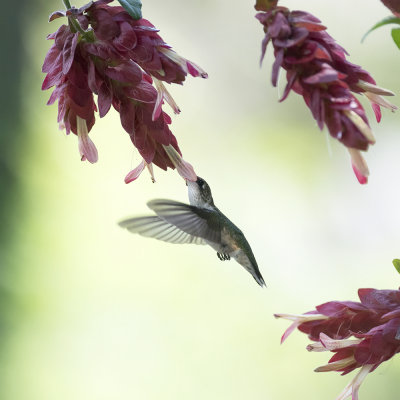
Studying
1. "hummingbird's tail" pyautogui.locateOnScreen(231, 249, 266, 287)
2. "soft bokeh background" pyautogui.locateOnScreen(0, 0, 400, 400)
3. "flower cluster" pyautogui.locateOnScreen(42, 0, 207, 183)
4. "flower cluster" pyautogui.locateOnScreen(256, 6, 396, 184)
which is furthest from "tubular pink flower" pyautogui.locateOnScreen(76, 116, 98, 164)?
"soft bokeh background" pyautogui.locateOnScreen(0, 0, 400, 400)

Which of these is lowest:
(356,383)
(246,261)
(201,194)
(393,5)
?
(356,383)

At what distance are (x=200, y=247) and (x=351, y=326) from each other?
2309 millimetres

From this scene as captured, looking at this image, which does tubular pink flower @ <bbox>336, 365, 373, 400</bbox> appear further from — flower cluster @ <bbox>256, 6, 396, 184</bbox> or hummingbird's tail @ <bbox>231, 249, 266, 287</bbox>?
hummingbird's tail @ <bbox>231, 249, 266, 287</bbox>

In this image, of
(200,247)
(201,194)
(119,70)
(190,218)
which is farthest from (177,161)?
(200,247)

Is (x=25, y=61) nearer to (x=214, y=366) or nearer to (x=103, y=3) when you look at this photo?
(x=214, y=366)

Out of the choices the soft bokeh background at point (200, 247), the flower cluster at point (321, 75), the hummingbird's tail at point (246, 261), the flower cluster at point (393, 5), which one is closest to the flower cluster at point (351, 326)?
the flower cluster at point (321, 75)

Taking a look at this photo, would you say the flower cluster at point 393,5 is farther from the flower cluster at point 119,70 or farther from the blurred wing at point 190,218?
the blurred wing at point 190,218

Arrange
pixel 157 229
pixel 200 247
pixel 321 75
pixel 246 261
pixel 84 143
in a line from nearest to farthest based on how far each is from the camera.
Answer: pixel 321 75, pixel 84 143, pixel 157 229, pixel 246 261, pixel 200 247

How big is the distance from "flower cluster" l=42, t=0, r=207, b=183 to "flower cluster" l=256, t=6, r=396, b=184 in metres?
0.12

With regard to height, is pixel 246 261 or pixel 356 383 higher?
pixel 246 261

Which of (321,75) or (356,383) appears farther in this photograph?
(356,383)

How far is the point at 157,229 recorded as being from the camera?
0.93 m

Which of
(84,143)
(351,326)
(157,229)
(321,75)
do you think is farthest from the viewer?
(157,229)

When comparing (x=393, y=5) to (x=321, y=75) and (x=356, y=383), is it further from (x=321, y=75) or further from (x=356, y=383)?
(x=356, y=383)
